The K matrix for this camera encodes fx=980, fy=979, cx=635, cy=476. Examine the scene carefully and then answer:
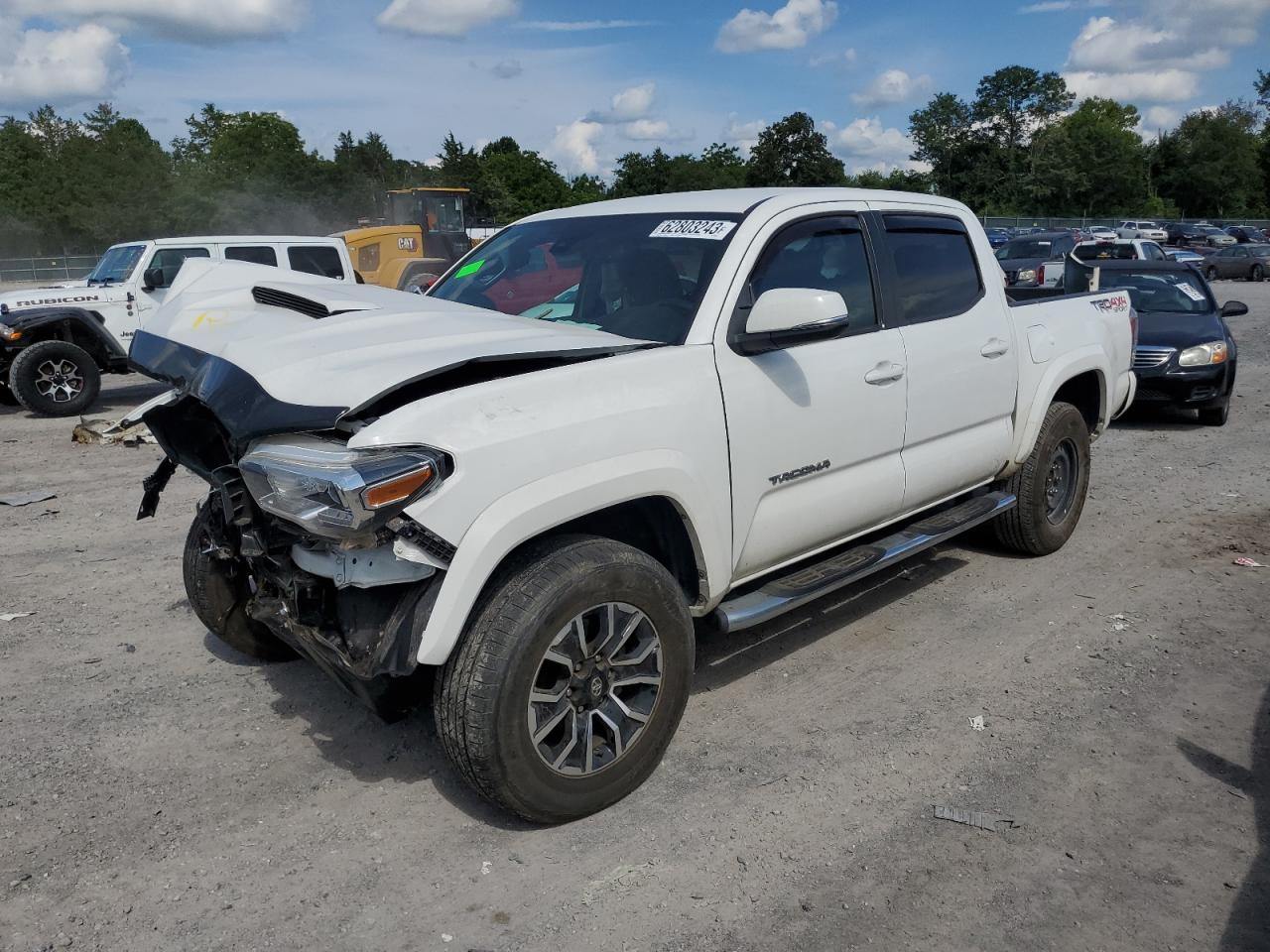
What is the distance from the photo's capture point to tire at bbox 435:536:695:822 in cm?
284

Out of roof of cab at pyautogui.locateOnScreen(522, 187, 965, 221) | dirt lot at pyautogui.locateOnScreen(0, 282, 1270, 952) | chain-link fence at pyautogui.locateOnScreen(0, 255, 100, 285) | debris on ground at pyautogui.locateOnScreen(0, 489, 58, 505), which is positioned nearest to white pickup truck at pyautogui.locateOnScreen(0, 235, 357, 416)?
debris on ground at pyautogui.locateOnScreen(0, 489, 58, 505)

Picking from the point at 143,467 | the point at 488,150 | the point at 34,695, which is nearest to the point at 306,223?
the point at 488,150

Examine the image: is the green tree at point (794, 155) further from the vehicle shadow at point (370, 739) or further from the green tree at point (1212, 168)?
the vehicle shadow at point (370, 739)

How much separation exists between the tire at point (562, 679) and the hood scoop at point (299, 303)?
131cm

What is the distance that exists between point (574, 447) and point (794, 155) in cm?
8219

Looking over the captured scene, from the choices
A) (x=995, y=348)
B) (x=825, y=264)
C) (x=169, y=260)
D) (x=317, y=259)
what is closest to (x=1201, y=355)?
(x=995, y=348)

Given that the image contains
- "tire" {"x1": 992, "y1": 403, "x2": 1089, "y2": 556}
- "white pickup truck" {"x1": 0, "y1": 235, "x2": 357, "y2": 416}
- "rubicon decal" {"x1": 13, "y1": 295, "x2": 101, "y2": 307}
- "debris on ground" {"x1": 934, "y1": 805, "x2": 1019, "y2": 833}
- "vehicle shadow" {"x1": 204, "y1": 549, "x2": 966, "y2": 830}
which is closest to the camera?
"debris on ground" {"x1": 934, "y1": 805, "x2": 1019, "y2": 833}

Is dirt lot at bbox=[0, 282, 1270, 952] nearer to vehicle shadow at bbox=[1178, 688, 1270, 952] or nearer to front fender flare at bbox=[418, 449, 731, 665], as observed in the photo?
vehicle shadow at bbox=[1178, 688, 1270, 952]

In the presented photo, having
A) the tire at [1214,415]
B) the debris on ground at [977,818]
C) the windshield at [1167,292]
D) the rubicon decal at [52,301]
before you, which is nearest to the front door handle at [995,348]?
the debris on ground at [977,818]

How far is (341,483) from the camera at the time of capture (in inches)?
103

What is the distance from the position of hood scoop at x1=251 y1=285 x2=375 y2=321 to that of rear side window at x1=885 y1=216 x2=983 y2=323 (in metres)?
2.34

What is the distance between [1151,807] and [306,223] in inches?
2186

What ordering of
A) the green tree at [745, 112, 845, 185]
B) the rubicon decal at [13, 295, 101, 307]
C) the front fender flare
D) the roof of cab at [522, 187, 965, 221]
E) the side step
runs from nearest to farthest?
1. the front fender flare
2. the side step
3. the roof of cab at [522, 187, 965, 221]
4. the rubicon decal at [13, 295, 101, 307]
5. the green tree at [745, 112, 845, 185]

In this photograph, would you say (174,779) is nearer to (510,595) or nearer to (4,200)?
(510,595)
